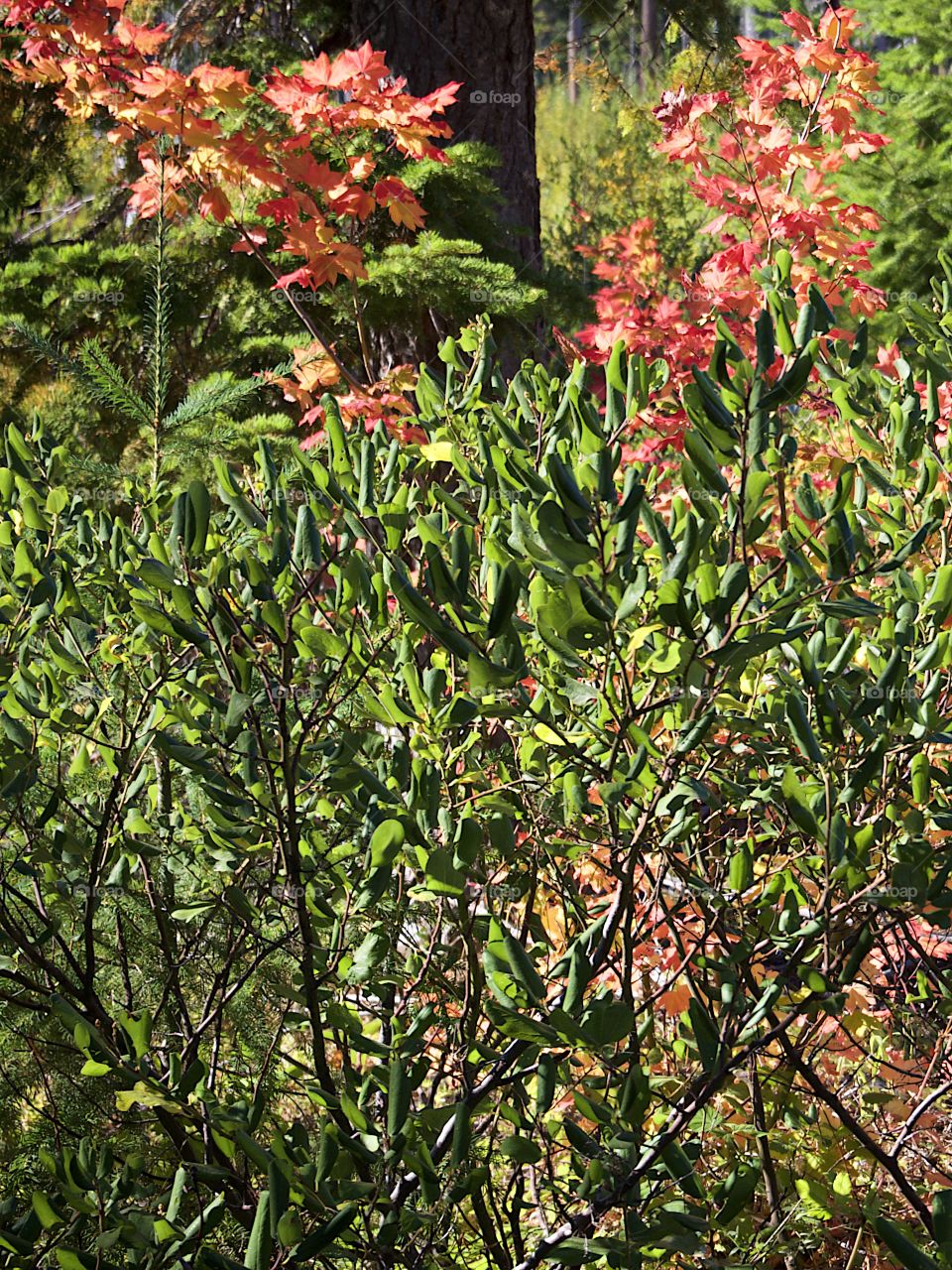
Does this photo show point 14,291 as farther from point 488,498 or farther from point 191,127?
point 488,498

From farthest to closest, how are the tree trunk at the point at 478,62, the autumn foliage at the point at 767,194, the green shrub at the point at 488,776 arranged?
the tree trunk at the point at 478,62, the autumn foliage at the point at 767,194, the green shrub at the point at 488,776

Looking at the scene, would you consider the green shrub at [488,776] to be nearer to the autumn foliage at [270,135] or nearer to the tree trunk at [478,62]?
the autumn foliage at [270,135]

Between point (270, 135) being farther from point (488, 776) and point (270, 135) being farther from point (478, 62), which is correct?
point (488, 776)

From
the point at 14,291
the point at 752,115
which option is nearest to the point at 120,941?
the point at 752,115

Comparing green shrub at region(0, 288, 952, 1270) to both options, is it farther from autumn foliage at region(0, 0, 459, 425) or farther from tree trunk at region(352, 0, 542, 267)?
tree trunk at region(352, 0, 542, 267)

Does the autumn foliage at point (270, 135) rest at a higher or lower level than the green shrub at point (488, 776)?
higher

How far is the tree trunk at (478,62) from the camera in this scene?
14.6 feet

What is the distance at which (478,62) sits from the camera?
4.48 metres

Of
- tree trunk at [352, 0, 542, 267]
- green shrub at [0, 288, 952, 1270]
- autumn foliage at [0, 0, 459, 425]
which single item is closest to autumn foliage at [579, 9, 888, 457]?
autumn foliage at [0, 0, 459, 425]

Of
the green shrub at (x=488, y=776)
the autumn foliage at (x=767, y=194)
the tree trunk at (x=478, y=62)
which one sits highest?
the tree trunk at (x=478, y=62)

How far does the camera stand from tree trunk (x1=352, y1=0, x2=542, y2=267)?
14.6 feet

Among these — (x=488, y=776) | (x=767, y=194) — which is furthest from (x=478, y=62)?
(x=488, y=776)

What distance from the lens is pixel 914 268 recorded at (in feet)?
25.3

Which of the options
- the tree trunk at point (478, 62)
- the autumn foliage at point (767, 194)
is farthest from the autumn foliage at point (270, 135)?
the tree trunk at point (478, 62)
